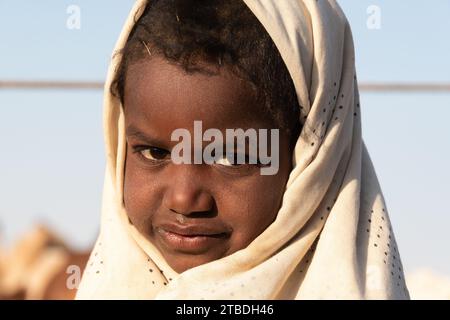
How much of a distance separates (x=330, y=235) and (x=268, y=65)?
1.21 ft

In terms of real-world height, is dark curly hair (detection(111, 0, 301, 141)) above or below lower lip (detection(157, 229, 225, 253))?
above

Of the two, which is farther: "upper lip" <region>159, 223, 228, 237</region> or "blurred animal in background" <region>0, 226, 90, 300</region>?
"blurred animal in background" <region>0, 226, 90, 300</region>

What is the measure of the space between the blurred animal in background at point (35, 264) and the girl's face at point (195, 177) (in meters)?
1.87

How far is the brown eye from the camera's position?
2203 mm

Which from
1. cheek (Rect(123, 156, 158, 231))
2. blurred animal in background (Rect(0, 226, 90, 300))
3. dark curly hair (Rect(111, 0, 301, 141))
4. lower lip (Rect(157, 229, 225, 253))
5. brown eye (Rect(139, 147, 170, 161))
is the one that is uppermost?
dark curly hair (Rect(111, 0, 301, 141))

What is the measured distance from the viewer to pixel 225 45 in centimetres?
215

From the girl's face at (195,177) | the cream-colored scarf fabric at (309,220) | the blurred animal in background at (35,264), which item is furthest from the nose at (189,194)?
the blurred animal in background at (35,264)

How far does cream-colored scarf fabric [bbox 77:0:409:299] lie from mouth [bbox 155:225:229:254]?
0.13 ft

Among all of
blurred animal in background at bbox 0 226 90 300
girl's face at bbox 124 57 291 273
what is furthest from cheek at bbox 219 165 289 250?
blurred animal in background at bbox 0 226 90 300

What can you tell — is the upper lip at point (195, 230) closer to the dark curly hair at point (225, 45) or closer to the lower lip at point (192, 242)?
the lower lip at point (192, 242)

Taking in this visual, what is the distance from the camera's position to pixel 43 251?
5.25 meters

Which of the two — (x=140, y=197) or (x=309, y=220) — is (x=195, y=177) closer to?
(x=140, y=197)

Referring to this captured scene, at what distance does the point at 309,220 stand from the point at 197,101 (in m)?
0.36

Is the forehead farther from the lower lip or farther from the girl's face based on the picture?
the lower lip
